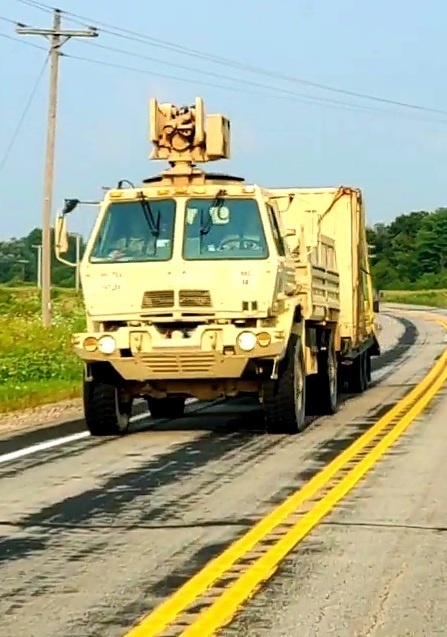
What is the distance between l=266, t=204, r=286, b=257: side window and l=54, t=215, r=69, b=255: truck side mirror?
91.4 inches

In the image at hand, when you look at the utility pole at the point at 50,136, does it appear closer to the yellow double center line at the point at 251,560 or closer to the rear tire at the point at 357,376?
the rear tire at the point at 357,376

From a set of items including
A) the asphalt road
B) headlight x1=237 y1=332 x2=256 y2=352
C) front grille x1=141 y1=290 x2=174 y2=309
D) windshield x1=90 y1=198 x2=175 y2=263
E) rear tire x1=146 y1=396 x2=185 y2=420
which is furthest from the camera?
rear tire x1=146 y1=396 x2=185 y2=420

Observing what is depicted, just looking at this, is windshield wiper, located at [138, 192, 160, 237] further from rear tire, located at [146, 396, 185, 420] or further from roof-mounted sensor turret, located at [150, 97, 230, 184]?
rear tire, located at [146, 396, 185, 420]

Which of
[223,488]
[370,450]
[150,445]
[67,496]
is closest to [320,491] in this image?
[223,488]

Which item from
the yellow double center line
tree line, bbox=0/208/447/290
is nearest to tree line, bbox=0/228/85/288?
tree line, bbox=0/208/447/290

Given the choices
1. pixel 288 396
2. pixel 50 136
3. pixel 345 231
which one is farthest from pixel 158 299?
pixel 50 136

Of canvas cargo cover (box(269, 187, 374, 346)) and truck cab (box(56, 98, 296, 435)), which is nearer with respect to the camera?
truck cab (box(56, 98, 296, 435))

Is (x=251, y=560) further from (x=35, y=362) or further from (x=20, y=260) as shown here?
(x=20, y=260)

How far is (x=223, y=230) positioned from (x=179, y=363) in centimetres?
159

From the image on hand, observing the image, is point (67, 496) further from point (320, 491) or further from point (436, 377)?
point (436, 377)

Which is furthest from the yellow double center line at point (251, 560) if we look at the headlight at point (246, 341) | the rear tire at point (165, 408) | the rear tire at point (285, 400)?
the rear tire at point (165, 408)

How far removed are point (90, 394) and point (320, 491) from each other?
5366mm

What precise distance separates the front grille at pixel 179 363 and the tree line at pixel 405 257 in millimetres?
105441

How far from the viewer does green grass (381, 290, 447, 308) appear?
95762mm
